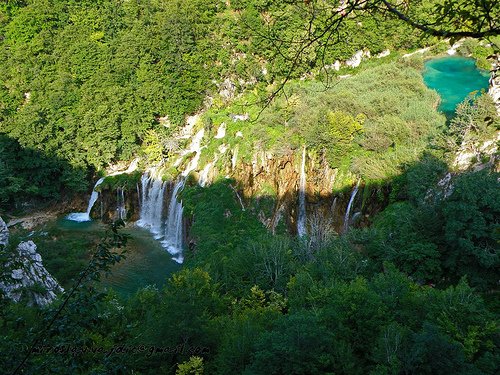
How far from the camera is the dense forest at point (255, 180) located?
5.35 meters

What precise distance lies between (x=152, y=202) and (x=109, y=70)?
37.4ft

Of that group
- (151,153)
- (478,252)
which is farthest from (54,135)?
(478,252)

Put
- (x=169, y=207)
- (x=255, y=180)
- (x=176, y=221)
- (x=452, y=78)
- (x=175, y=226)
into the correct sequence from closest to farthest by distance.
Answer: (x=255, y=180), (x=176, y=221), (x=175, y=226), (x=169, y=207), (x=452, y=78)

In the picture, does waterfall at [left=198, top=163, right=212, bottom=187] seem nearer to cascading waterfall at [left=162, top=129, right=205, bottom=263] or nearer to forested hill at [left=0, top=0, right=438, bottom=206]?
cascading waterfall at [left=162, top=129, right=205, bottom=263]

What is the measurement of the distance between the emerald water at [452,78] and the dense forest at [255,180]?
4.81ft

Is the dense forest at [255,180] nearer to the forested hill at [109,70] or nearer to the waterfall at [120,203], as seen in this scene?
the forested hill at [109,70]

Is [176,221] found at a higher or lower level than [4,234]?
lower

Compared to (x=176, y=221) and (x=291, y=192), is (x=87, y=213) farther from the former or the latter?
(x=291, y=192)

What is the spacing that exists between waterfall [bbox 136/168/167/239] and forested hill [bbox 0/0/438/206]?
3817 mm

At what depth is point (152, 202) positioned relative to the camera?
2662cm

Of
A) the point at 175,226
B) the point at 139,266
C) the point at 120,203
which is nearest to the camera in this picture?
the point at 139,266

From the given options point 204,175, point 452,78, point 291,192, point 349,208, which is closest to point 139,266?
point 204,175

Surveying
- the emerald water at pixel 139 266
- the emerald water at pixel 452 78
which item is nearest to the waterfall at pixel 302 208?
the emerald water at pixel 139 266

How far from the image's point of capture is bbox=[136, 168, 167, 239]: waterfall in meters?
25.9
